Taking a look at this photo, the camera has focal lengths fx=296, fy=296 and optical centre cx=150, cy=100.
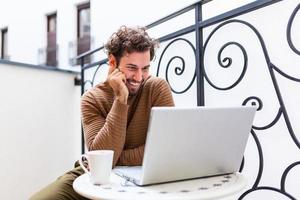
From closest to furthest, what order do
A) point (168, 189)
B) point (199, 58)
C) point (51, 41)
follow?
point (168, 189), point (199, 58), point (51, 41)

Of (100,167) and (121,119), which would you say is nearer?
(100,167)

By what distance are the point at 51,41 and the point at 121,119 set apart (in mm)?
3970

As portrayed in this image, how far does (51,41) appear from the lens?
4.58m

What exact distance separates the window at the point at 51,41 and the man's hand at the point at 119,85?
145 inches

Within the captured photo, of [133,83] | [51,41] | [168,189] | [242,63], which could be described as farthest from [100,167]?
[51,41]

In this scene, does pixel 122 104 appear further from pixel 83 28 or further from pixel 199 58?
pixel 83 28

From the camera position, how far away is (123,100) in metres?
1.03

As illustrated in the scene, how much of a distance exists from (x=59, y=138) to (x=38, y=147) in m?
0.19

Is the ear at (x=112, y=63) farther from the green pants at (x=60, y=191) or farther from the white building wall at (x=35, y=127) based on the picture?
the white building wall at (x=35, y=127)

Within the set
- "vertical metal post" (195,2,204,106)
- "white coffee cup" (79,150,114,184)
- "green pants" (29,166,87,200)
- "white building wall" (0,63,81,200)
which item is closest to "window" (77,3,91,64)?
"white building wall" (0,63,81,200)

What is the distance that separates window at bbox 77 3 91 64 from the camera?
3985mm

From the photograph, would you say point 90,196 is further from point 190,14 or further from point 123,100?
point 190,14

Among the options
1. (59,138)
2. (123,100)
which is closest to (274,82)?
(123,100)

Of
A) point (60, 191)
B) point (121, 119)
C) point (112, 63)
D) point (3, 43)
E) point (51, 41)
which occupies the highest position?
point (3, 43)
